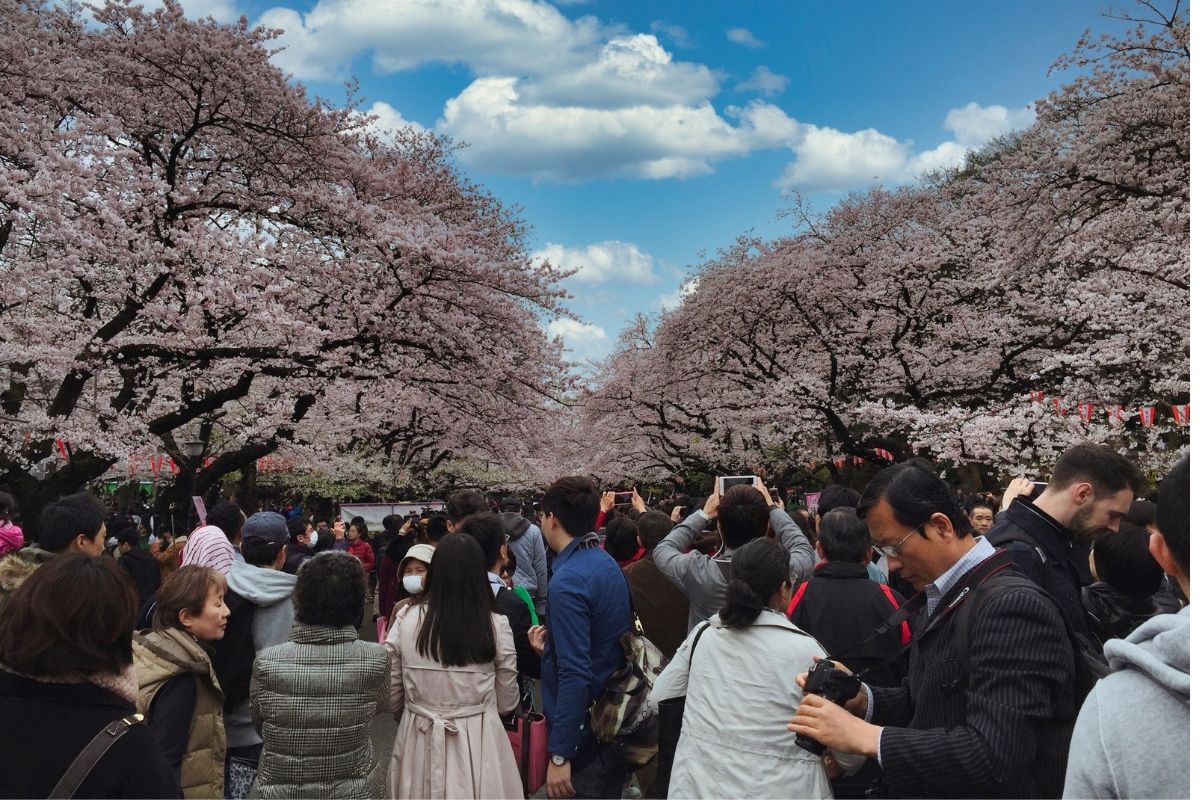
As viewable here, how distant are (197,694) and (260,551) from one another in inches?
43.9

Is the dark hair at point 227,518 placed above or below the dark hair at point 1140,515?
below

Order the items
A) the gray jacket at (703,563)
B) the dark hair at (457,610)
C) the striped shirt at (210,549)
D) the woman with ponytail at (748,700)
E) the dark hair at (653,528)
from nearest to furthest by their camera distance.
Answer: the woman with ponytail at (748,700)
the dark hair at (457,610)
the gray jacket at (703,563)
the striped shirt at (210,549)
the dark hair at (653,528)

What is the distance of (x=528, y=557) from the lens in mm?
6520

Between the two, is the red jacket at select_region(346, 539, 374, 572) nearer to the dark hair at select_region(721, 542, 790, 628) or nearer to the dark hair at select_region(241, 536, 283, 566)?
the dark hair at select_region(241, 536, 283, 566)

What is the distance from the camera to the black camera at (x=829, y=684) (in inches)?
91.0

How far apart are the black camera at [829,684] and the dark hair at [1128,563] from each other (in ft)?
6.31

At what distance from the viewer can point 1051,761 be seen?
2018 mm

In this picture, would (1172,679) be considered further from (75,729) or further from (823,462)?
(823,462)

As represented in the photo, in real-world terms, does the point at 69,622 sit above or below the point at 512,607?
above

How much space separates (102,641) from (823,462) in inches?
919

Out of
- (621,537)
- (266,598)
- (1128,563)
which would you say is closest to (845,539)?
(1128,563)

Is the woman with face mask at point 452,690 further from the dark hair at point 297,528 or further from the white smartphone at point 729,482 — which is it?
the dark hair at point 297,528

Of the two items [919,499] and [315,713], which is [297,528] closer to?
[315,713]

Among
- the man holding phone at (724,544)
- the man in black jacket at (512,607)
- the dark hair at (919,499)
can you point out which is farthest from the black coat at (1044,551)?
the man in black jacket at (512,607)
